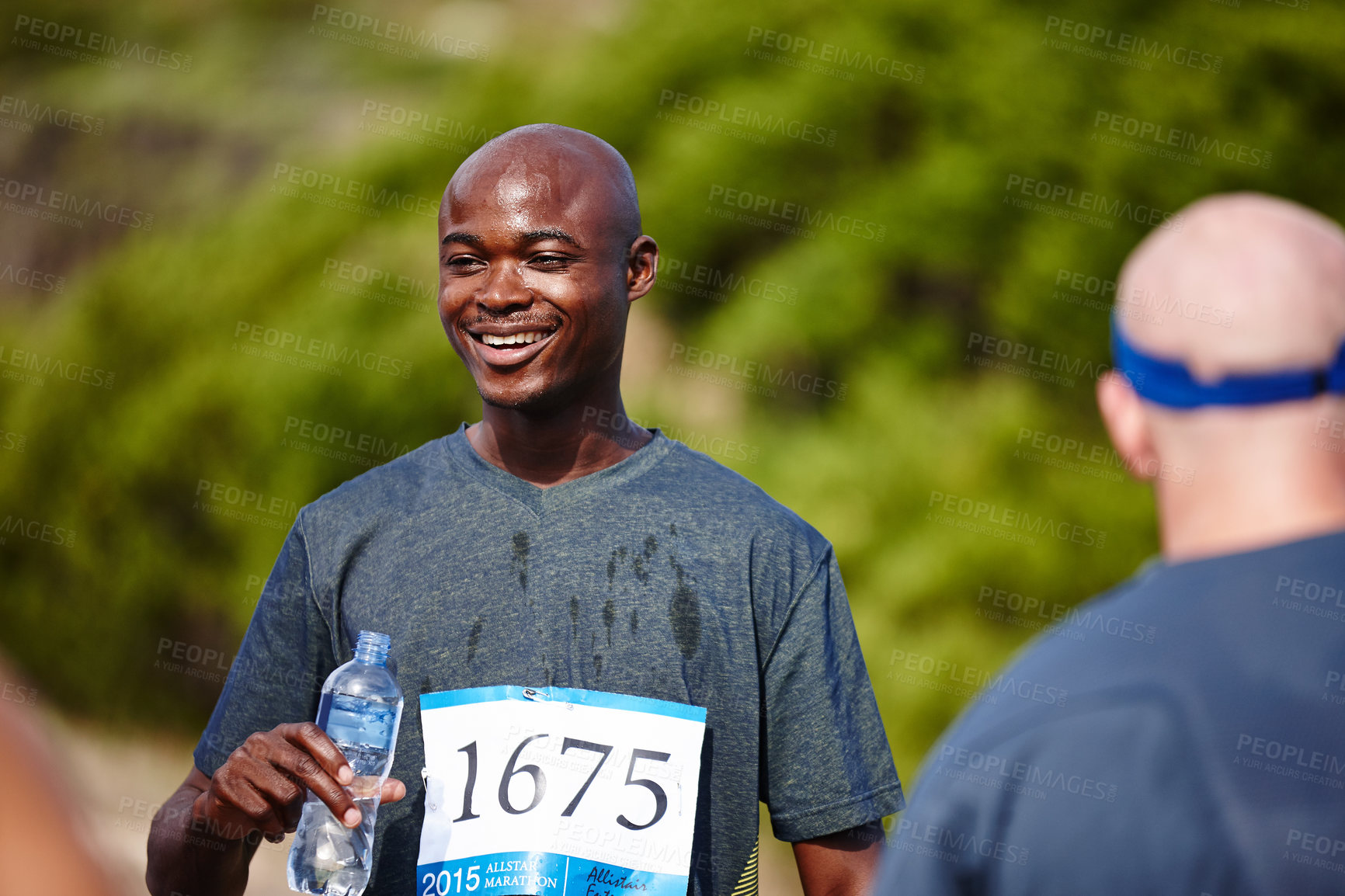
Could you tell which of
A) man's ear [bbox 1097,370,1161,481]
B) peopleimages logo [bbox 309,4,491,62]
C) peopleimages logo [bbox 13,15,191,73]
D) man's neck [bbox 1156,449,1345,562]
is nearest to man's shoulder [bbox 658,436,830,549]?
man's ear [bbox 1097,370,1161,481]

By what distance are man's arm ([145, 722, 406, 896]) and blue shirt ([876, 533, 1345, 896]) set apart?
1.22 meters

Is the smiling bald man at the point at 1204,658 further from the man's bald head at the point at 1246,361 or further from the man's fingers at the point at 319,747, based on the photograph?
the man's fingers at the point at 319,747

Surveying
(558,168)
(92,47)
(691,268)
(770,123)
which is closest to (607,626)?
(558,168)

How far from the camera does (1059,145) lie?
7262 mm

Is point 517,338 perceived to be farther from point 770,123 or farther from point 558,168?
point 770,123

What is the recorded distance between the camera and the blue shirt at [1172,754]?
1262 mm

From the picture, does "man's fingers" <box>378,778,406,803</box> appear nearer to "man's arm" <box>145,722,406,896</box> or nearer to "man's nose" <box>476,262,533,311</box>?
"man's arm" <box>145,722,406,896</box>

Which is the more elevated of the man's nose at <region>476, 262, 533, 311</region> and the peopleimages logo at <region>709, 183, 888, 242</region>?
the peopleimages logo at <region>709, 183, 888, 242</region>

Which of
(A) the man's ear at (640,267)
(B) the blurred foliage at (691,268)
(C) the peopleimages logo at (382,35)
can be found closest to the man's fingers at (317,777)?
(A) the man's ear at (640,267)

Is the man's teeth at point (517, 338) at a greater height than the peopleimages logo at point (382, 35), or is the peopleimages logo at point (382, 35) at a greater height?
the peopleimages logo at point (382, 35)

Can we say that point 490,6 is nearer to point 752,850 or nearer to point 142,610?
point 142,610

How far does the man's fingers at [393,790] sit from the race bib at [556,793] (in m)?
0.18

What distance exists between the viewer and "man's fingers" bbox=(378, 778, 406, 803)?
229cm

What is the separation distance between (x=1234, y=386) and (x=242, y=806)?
1.83 m
